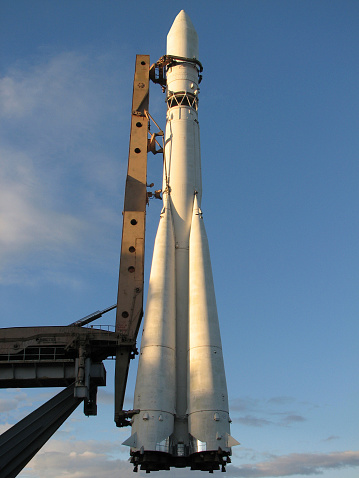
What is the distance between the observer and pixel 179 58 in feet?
156

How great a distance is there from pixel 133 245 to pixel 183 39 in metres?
18.2

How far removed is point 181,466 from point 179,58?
3027 cm

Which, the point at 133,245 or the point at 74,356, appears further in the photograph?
the point at 133,245

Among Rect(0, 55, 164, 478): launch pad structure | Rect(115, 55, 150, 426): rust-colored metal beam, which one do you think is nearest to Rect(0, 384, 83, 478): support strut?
Rect(0, 55, 164, 478): launch pad structure

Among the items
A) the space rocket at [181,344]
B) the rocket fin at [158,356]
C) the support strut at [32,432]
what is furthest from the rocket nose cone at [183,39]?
the support strut at [32,432]

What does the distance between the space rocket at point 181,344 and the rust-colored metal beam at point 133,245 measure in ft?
7.25

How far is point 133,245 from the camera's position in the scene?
41781 mm

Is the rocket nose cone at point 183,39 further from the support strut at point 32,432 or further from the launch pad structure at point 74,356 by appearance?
the support strut at point 32,432

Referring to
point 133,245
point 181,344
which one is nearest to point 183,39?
point 133,245

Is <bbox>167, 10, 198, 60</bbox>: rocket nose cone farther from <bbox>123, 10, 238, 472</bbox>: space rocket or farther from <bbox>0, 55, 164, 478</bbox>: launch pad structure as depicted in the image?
<bbox>0, 55, 164, 478</bbox>: launch pad structure

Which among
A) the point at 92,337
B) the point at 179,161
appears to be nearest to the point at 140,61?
the point at 179,161

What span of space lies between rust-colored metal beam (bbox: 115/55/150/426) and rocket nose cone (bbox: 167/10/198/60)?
3.04 m

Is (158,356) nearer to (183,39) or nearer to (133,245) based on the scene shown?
(133,245)

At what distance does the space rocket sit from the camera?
3284 centimetres
